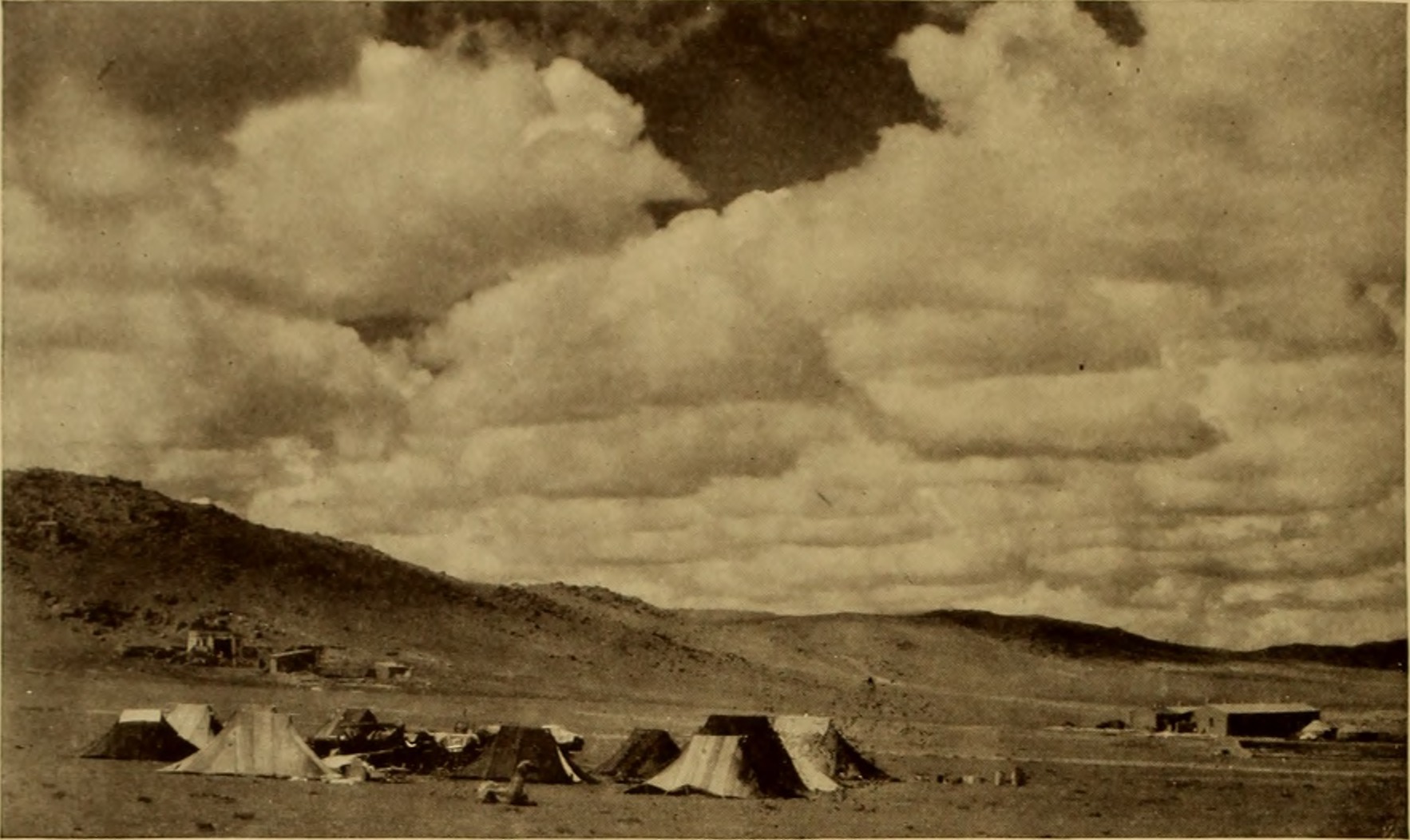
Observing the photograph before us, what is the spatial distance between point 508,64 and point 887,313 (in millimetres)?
3102

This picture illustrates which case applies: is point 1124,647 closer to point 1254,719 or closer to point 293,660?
point 1254,719

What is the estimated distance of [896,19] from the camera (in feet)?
39.9

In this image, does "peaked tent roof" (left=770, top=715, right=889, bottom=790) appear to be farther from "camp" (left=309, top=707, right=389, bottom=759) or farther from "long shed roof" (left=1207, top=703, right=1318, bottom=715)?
"camp" (left=309, top=707, right=389, bottom=759)

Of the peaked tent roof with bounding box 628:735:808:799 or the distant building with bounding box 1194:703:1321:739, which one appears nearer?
the peaked tent roof with bounding box 628:735:808:799

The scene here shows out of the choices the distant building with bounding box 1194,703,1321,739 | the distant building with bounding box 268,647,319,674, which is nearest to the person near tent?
the distant building with bounding box 268,647,319,674

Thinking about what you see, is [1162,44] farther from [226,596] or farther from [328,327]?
[226,596]

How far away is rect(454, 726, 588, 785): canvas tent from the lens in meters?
11.9

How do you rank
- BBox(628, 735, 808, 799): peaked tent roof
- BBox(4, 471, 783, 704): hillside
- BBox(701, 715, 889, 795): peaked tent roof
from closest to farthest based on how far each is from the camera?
BBox(4, 471, 783, 704): hillside < BBox(628, 735, 808, 799): peaked tent roof < BBox(701, 715, 889, 795): peaked tent roof

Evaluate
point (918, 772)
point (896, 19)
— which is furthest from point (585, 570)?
point (896, 19)

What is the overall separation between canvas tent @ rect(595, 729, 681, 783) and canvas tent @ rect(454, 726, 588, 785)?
21 centimetres

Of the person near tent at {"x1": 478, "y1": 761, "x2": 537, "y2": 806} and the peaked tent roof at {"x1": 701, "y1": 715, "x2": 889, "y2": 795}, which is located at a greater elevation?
the peaked tent roof at {"x1": 701, "y1": 715, "x2": 889, "y2": 795}

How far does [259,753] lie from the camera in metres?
11.8

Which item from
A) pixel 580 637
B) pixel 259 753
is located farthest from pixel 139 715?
pixel 580 637

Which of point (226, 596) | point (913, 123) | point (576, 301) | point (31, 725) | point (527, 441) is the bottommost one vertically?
point (31, 725)
